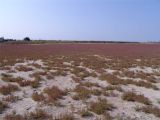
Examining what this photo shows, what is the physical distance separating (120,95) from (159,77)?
704 cm

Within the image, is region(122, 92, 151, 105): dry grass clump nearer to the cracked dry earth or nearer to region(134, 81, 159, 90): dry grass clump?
the cracked dry earth

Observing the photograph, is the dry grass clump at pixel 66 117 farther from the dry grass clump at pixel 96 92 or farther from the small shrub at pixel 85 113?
the dry grass clump at pixel 96 92

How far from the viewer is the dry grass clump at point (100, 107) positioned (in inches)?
427

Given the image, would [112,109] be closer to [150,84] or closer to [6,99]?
[6,99]

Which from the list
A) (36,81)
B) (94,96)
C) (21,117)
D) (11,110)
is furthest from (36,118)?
(36,81)

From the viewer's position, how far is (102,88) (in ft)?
50.0

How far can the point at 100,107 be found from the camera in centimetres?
1113

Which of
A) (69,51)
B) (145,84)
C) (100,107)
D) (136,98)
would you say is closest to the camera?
(100,107)

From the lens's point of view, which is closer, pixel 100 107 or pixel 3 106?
pixel 3 106

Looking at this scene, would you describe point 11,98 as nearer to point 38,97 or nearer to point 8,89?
point 38,97

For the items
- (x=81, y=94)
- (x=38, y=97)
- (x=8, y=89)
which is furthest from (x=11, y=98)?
(x=81, y=94)

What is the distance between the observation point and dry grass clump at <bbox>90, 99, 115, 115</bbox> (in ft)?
35.6

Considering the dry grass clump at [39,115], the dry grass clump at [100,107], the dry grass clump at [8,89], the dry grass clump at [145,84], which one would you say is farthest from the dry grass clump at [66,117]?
the dry grass clump at [145,84]

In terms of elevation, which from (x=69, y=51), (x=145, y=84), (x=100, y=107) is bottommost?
(x=69, y=51)
